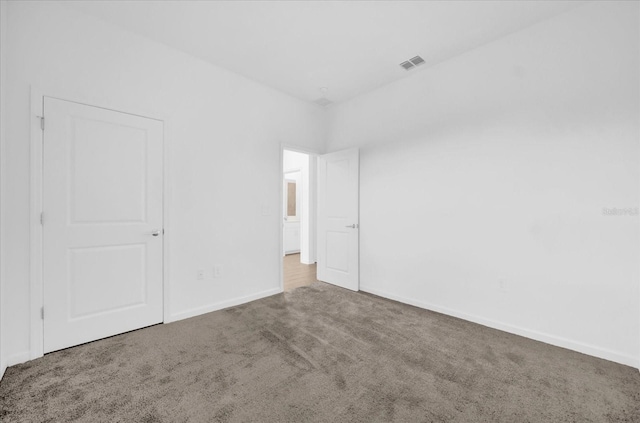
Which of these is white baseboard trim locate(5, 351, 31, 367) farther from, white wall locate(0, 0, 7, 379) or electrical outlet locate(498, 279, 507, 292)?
electrical outlet locate(498, 279, 507, 292)

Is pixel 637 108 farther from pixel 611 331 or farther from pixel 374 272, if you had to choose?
pixel 374 272

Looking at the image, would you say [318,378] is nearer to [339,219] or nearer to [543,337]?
[543,337]

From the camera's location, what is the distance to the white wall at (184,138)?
216 centimetres

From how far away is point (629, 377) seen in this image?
2.00 m

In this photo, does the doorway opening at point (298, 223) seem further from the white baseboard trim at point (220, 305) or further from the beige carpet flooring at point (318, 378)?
the beige carpet flooring at point (318, 378)

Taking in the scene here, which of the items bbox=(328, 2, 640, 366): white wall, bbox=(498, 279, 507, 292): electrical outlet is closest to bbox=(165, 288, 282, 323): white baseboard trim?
bbox=(328, 2, 640, 366): white wall

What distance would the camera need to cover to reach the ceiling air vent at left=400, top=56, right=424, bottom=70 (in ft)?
10.4

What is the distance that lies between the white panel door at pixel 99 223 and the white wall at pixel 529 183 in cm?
289

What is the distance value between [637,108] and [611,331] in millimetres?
1816

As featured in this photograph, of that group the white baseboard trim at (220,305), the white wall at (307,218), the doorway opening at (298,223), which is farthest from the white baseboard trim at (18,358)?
the white wall at (307,218)

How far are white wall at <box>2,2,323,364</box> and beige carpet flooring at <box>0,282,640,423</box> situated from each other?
615 mm

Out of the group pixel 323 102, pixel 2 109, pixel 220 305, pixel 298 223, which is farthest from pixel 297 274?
pixel 2 109

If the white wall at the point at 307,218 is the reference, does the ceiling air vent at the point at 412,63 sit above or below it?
above

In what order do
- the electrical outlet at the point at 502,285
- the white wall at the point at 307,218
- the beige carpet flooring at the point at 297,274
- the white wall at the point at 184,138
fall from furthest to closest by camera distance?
the white wall at the point at 307,218 < the beige carpet flooring at the point at 297,274 < the electrical outlet at the point at 502,285 < the white wall at the point at 184,138
